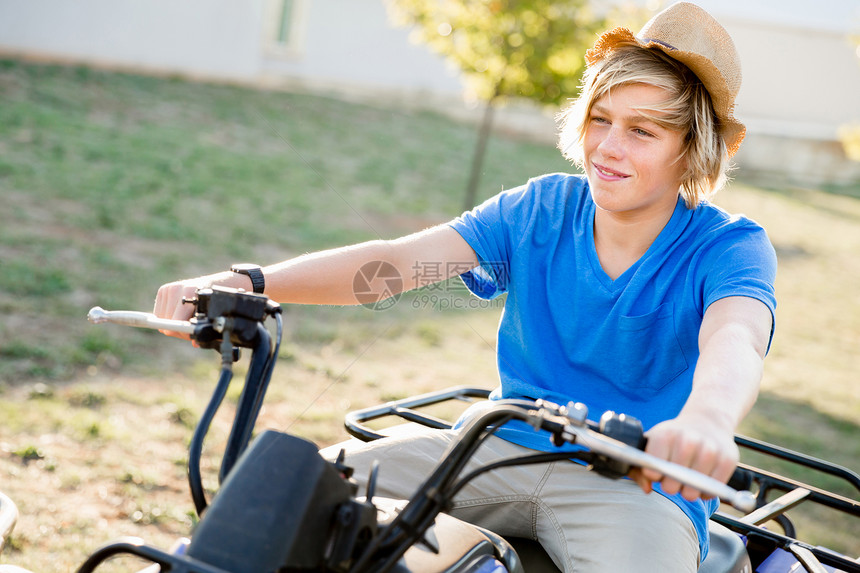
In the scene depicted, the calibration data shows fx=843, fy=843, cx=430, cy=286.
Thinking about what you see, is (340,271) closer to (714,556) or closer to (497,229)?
(497,229)

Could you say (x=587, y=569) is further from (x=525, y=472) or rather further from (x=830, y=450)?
(x=830, y=450)

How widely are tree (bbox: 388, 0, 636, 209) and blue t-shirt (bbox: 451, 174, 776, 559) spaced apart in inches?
208

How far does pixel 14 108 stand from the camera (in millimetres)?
9430

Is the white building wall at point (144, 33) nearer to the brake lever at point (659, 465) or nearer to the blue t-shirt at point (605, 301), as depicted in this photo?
the blue t-shirt at point (605, 301)

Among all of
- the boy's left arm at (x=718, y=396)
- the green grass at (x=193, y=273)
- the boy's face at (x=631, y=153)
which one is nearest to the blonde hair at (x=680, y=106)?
the boy's face at (x=631, y=153)

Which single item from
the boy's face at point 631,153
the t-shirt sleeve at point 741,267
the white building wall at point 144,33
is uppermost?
the boy's face at point 631,153

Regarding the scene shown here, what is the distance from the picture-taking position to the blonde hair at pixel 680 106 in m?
1.95

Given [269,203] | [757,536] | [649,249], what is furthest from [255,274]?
[269,203]

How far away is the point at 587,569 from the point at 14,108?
9546mm

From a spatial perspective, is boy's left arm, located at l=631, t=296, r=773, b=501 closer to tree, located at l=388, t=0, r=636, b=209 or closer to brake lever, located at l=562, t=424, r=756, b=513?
brake lever, located at l=562, t=424, r=756, b=513

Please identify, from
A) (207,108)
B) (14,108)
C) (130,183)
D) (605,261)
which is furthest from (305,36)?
(605,261)

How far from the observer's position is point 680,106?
1.96m

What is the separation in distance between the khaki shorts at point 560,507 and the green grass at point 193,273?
847 mm

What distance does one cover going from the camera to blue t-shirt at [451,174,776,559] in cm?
193
